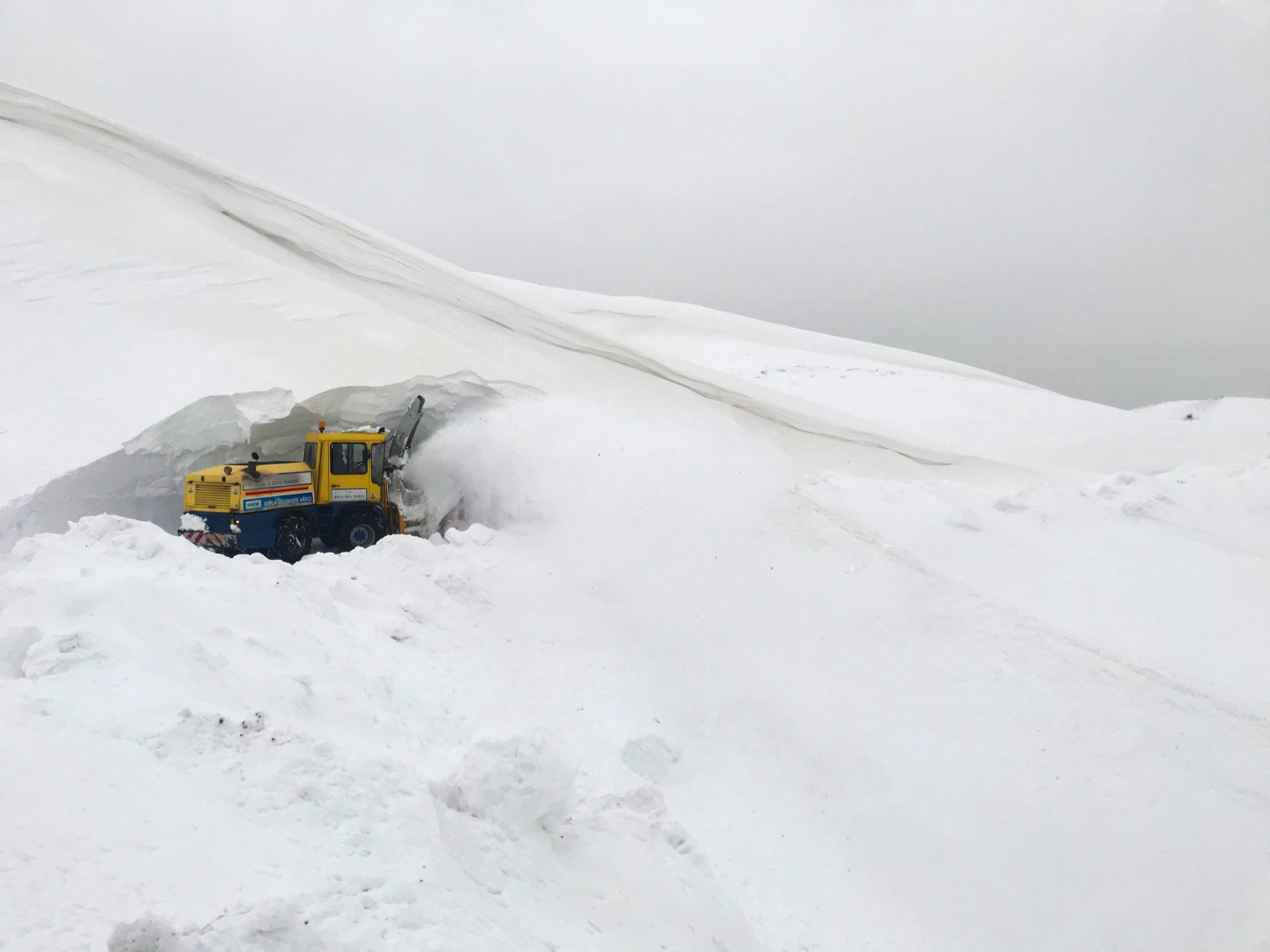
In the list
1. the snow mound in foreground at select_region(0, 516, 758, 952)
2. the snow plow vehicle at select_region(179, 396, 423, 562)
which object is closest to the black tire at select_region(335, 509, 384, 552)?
the snow plow vehicle at select_region(179, 396, 423, 562)

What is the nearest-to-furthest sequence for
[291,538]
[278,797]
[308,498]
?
[278,797] → [291,538] → [308,498]

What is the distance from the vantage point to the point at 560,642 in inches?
288

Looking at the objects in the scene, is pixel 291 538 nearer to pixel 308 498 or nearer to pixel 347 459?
pixel 308 498

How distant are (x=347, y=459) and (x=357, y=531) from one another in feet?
3.01

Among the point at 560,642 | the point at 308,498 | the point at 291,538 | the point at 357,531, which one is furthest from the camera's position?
the point at 357,531

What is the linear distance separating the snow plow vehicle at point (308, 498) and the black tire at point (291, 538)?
0.01 m

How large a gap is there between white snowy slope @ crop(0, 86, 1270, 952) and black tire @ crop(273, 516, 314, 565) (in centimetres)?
130

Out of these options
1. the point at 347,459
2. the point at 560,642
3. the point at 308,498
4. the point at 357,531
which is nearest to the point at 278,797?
the point at 560,642

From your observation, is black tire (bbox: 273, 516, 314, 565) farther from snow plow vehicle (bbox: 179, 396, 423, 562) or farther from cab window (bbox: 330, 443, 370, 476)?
cab window (bbox: 330, 443, 370, 476)

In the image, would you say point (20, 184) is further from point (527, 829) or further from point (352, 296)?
point (527, 829)

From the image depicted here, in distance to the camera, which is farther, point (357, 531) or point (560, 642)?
point (357, 531)

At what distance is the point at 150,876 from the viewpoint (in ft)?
8.44

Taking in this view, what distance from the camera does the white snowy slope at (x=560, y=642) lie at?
10.4 feet

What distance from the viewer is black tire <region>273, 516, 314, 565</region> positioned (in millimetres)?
9578
